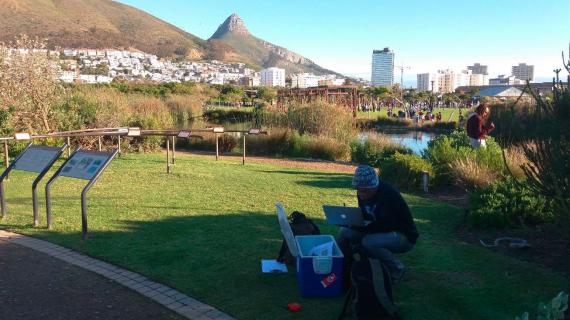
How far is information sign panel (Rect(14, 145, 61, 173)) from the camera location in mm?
7148

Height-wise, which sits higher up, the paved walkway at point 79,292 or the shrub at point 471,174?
the shrub at point 471,174

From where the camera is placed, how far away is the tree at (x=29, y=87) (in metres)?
16.6

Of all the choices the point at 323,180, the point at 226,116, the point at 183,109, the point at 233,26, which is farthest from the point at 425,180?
the point at 233,26

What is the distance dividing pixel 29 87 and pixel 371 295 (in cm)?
1636

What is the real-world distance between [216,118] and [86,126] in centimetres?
1464

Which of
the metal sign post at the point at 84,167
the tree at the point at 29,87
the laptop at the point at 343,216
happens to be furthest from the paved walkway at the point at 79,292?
the tree at the point at 29,87

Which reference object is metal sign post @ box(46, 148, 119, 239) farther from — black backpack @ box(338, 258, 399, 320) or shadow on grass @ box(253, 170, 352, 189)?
shadow on grass @ box(253, 170, 352, 189)

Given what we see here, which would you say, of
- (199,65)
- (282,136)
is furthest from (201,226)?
(199,65)

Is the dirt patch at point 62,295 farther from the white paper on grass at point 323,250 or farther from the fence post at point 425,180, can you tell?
the fence post at point 425,180

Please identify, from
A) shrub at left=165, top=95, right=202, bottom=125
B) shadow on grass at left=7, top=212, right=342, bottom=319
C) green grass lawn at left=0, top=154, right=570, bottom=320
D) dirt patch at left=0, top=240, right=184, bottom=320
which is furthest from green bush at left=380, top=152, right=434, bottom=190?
shrub at left=165, top=95, right=202, bottom=125

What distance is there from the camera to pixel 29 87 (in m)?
17.2

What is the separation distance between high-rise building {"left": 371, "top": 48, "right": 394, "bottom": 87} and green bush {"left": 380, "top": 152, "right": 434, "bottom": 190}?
18180 centimetres

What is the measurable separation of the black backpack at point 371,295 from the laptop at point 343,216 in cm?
87

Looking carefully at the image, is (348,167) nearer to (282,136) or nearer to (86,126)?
(282,136)
